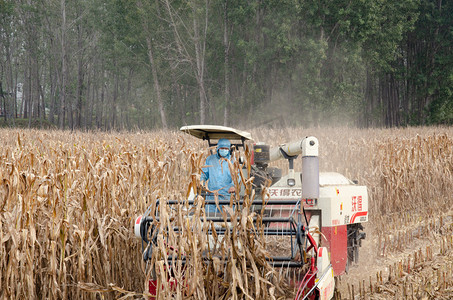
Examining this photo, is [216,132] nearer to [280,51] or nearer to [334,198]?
[334,198]

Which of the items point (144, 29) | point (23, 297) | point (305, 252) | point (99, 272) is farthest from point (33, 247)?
point (144, 29)

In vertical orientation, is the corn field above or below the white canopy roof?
below

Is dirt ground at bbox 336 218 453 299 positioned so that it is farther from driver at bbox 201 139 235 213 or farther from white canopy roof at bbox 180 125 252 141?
white canopy roof at bbox 180 125 252 141

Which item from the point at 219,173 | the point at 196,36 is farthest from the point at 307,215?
the point at 196,36

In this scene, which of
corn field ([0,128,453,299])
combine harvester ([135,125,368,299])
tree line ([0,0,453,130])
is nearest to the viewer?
corn field ([0,128,453,299])

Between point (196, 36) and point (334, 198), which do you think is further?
point (196, 36)

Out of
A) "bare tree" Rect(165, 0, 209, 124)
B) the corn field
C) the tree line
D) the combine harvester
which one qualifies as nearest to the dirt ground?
the corn field

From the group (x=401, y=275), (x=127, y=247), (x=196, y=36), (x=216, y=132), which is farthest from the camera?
(x=196, y=36)

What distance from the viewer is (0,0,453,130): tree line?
3806 centimetres

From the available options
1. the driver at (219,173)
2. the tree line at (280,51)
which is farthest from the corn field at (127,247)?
the tree line at (280,51)

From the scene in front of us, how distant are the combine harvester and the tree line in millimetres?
26919

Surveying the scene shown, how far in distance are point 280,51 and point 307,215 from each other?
115ft

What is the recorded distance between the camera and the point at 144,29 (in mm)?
44625

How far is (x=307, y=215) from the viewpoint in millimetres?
5766
